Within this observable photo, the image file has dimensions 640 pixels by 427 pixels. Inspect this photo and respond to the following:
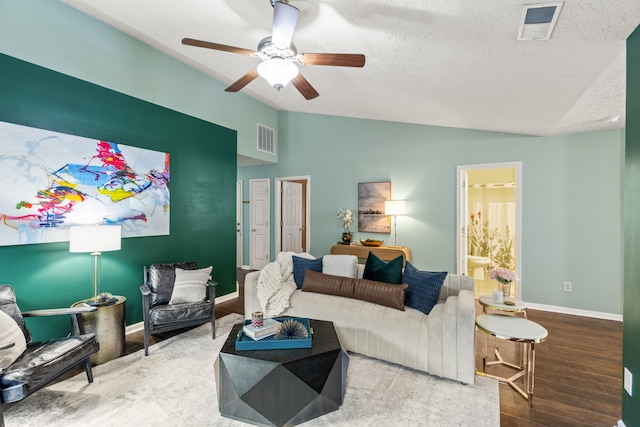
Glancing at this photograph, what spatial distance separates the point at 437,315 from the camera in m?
2.43

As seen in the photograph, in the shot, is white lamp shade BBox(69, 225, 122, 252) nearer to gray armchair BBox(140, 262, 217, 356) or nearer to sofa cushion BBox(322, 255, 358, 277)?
gray armchair BBox(140, 262, 217, 356)

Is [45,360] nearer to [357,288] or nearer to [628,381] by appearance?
[357,288]

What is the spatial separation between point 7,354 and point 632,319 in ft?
11.7

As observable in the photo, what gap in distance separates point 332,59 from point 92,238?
2.44 meters

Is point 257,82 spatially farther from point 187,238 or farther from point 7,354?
point 7,354

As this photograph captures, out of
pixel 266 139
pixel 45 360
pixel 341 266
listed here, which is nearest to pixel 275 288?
pixel 341 266

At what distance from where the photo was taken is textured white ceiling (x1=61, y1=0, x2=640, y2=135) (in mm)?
1722

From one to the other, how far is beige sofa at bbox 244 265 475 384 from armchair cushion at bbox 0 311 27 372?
6.36 ft

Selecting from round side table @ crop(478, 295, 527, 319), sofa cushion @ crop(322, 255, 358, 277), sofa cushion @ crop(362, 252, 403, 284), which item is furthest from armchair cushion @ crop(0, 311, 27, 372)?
round side table @ crop(478, 295, 527, 319)

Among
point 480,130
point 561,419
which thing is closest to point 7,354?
point 561,419

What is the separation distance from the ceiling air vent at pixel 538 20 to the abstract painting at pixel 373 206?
3.41m

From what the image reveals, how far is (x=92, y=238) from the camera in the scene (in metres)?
2.62

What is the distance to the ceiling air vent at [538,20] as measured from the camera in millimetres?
1542

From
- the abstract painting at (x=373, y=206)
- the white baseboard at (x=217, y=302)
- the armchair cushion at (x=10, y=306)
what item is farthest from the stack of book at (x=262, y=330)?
the abstract painting at (x=373, y=206)
